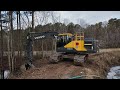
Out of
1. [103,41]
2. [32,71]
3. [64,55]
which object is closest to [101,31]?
[103,41]

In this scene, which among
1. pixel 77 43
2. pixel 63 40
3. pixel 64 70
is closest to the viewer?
pixel 64 70

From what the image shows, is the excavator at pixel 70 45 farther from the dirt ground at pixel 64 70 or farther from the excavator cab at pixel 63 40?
the dirt ground at pixel 64 70

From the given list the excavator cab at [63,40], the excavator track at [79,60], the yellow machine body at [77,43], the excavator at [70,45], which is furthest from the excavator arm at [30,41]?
the excavator track at [79,60]

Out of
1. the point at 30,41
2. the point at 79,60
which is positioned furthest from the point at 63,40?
the point at 30,41

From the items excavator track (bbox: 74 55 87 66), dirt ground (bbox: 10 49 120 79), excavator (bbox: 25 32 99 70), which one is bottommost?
dirt ground (bbox: 10 49 120 79)

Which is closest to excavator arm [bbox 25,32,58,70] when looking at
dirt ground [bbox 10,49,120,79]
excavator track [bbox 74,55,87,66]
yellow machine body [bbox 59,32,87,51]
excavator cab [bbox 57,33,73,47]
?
excavator cab [bbox 57,33,73,47]

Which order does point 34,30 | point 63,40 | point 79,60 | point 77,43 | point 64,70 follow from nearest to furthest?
point 64,70
point 79,60
point 77,43
point 63,40
point 34,30

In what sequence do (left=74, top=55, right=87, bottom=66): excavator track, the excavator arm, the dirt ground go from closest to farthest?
the dirt ground, (left=74, top=55, right=87, bottom=66): excavator track, the excavator arm

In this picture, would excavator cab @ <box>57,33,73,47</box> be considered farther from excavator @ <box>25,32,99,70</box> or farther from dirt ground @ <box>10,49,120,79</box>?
dirt ground @ <box>10,49,120,79</box>

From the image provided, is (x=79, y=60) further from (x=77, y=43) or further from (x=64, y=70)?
(x=64, y=70)

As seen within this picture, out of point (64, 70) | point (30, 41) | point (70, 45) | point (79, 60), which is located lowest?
point (64, 70)

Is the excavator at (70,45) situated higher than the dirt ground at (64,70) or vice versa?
the excavator at (70,45)

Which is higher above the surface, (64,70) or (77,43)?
(77,43)
